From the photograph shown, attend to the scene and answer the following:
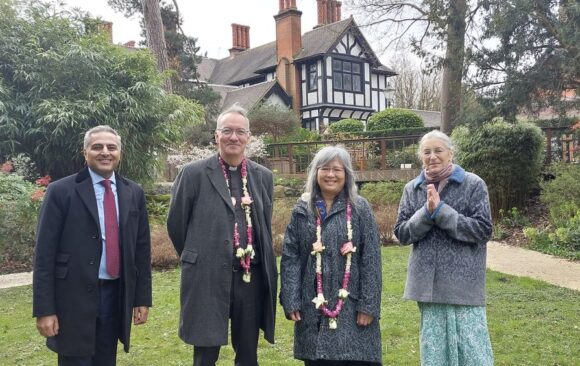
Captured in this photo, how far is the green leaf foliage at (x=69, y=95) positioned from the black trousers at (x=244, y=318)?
8.13 meters

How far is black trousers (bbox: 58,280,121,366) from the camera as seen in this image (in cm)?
299

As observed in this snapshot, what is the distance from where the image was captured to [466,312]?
10.1 feet

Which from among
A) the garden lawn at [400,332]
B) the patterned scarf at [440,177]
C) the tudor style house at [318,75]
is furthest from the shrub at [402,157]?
the patterned scarf at [440,177]

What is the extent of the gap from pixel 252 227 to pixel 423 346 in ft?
4.06

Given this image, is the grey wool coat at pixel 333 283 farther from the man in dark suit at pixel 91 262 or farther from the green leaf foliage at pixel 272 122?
the green leaf foliage at pixel 272 122

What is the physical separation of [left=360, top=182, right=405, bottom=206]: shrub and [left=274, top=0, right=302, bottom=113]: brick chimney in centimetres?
1640

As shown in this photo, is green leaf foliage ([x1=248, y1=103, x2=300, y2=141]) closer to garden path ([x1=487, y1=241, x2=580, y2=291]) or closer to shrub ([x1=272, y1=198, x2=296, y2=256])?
shrub ([x1=272, y1=198, x2=296, y2=256])

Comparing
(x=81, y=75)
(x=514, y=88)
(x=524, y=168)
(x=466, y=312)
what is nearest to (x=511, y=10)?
(x=514, y=88)

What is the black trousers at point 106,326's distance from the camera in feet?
9.82

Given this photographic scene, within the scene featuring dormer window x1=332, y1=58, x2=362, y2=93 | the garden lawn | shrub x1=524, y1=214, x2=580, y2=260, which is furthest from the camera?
dormer window x1=332, y1=58, x2=362, y2=93

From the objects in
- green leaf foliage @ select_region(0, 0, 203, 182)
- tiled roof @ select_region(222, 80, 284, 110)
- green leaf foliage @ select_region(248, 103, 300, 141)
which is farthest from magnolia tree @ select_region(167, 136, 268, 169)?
tiled roof @ select_region(222, 80, 284, 110)

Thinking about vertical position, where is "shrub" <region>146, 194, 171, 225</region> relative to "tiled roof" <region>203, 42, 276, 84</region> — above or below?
below

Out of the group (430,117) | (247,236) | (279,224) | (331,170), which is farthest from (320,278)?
(430,117)

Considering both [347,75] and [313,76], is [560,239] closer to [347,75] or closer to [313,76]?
[313,76]
